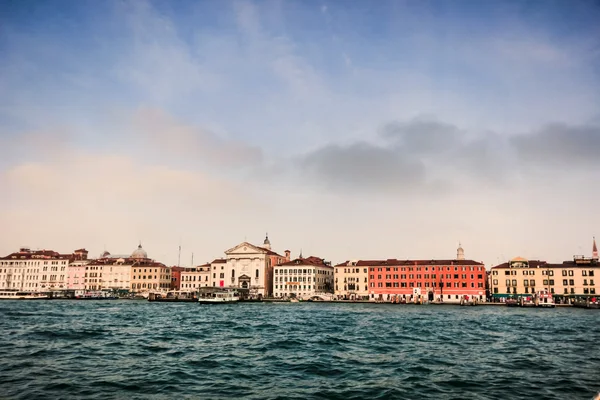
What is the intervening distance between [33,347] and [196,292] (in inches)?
3686

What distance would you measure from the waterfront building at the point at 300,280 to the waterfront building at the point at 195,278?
20.9 m

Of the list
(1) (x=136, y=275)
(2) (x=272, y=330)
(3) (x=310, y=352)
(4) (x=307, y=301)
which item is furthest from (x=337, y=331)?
(1) (x=136, y=275)

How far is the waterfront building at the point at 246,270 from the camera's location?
372ft

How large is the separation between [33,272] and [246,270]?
5820cm

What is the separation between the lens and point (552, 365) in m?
21.1

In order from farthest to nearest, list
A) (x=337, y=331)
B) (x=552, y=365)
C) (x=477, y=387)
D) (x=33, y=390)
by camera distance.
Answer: (x=337, y=331)
(x=552, y=365)
(x=477, y=387)
(x=33, y=390)

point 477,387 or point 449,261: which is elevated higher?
point 449,261

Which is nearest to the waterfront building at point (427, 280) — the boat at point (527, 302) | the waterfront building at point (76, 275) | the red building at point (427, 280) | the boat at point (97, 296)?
the red building at point (427, 280)

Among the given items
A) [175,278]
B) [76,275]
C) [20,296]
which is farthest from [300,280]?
[76,275]

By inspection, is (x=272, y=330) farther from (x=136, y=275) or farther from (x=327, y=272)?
(x=136, y=275)

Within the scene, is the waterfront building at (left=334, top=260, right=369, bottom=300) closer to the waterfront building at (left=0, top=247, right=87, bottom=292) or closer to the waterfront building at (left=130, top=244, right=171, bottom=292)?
the waterfront building at (left=130, top=244, right=171, bottom=292)

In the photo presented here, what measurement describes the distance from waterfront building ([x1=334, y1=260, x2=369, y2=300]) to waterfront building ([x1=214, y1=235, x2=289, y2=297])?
17320 millimetres

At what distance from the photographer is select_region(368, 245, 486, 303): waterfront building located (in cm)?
9656

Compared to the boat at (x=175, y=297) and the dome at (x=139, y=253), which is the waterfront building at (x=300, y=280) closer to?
the boat at (x=175, y=297)
